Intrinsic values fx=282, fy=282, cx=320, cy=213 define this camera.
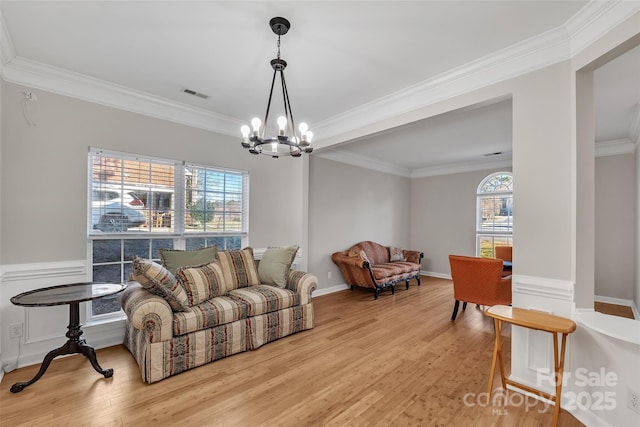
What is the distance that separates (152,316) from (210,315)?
0.52m

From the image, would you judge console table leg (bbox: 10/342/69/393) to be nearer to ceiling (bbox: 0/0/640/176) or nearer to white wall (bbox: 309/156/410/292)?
ceiling (bbox: 0/0/640/176)

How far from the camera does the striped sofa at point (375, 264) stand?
16.8ft

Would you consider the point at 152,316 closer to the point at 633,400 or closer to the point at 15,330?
the point at 15,330

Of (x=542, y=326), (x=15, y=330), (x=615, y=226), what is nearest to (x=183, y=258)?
(x=15, y=330)

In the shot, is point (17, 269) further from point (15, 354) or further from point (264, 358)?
point (264, 358)

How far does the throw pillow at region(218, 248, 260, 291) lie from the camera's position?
3443 mm

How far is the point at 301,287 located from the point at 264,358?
953 mm

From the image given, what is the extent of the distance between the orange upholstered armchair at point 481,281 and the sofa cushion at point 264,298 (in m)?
2.27

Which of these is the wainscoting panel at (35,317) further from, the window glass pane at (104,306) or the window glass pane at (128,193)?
the window glass pane at (128,193)

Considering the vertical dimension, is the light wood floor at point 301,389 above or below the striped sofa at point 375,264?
below

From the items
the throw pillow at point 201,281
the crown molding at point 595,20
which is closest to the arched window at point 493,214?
the crown molding at point 595,20

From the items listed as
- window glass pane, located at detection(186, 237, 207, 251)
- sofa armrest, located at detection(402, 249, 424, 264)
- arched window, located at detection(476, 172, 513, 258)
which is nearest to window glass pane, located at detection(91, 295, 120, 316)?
window glass pane, located at detection(186, 237, 207, 251)

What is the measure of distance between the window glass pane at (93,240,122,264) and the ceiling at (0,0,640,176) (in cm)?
158

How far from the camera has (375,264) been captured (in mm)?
6027
